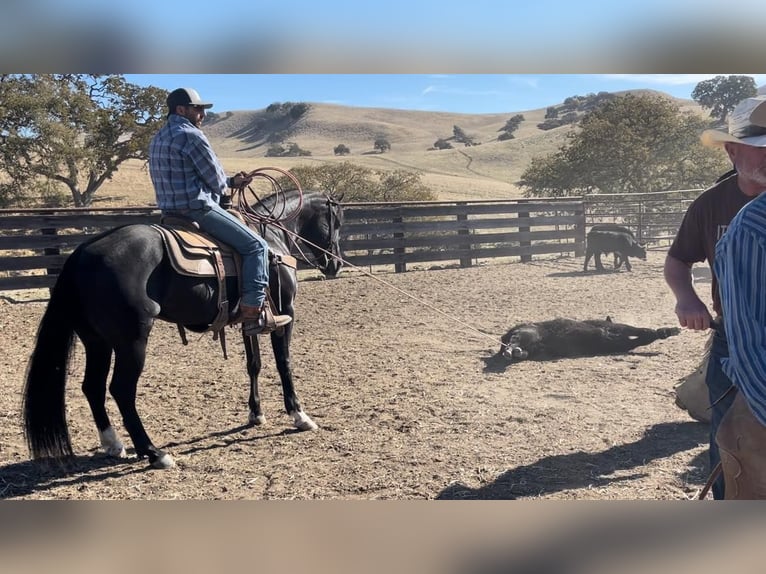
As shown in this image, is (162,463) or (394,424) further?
(394,424)

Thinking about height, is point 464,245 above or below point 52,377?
below

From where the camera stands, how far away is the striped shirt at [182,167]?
3.81 m

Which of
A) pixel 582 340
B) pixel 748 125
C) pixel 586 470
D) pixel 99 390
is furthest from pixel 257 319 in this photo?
pixel 582 340

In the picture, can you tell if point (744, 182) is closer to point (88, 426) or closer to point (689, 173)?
point (88, 426)

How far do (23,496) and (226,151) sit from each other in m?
45.7

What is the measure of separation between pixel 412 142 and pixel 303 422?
175 feet

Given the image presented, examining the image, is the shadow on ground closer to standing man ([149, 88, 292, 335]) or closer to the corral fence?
standing man ([149, 88, 292, 335])

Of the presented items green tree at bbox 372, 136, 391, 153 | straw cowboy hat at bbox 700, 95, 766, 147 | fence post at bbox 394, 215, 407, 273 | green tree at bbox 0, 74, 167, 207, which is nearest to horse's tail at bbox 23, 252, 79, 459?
straw cowboy hat at bbox 700, 95, 766, 147

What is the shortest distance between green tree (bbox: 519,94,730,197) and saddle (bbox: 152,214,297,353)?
16870 millimetres

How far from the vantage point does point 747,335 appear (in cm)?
133

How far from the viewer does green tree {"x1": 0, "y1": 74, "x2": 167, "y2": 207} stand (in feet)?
58.1

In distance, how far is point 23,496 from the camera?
343cm

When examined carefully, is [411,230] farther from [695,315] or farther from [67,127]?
[67,127]
